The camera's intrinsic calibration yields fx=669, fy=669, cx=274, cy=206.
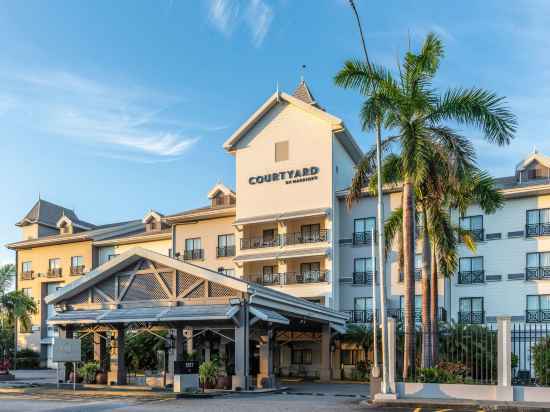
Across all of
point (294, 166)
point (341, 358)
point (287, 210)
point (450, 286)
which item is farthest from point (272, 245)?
point (450, 286)

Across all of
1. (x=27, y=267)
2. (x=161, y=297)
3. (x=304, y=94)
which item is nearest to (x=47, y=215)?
(x=27, y=267)

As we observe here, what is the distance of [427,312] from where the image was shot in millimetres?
25438

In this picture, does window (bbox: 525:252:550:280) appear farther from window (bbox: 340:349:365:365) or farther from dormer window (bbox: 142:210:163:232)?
dormer window (bbox: 142:210:163:232)

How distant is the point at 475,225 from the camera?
142 ft

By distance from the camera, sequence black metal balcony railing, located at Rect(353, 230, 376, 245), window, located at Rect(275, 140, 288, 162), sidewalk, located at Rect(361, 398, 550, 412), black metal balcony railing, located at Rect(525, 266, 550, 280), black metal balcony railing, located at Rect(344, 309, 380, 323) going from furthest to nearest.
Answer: window, located at Rect(275, 140, 288, 162), black metal balcony railing, located at Rect(353, 230, 376, 245), black metal balcony railing, located at Rect(344, 309, 380, 323), black metal balcony railing, located at Rect(525, 266, 550, 280), sidewalk, located at Rect(361, 398, 550, 412)

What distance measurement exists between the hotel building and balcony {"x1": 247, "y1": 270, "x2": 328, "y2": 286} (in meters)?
0.07

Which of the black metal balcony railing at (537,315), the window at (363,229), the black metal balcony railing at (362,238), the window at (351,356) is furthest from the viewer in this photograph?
the window at (363,229)

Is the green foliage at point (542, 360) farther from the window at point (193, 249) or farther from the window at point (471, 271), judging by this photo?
the window at point (193, 249)

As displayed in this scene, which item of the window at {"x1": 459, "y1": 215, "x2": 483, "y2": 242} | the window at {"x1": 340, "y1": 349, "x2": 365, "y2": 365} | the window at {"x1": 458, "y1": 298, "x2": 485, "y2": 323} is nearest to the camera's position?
the window at {"x1": 458, "y1": 298, "x2": 485, "y2": 323}

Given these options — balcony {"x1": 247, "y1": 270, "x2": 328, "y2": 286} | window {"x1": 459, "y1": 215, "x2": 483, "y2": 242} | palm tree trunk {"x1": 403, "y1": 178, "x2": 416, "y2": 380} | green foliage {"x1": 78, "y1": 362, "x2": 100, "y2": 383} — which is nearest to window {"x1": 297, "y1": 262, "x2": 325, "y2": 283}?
balcony {"x1": 247, "y1": 270, "x2": 328, "y2": 286}

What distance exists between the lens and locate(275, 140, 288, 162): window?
155ft

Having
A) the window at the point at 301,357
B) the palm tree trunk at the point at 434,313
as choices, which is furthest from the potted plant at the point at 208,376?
the window at the point at 301,357

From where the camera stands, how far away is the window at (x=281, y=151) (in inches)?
1861

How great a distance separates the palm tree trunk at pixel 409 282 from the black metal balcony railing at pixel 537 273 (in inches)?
767
